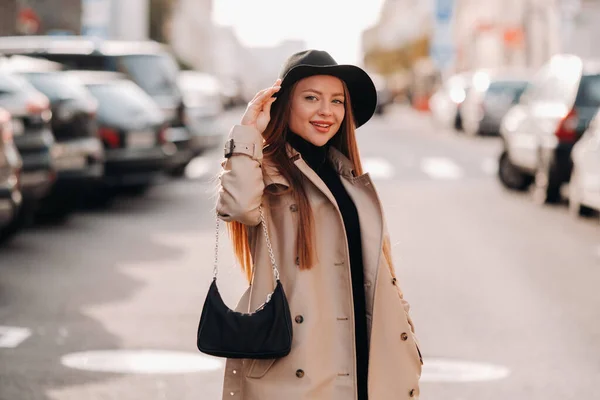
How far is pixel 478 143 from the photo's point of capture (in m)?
31.3

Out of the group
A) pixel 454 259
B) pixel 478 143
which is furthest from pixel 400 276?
pixel 478 143

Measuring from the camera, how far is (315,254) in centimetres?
337

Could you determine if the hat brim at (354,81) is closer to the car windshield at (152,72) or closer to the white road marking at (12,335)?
the white road marking at (12,335)

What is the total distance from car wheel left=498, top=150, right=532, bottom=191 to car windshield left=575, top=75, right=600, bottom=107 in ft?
7.61

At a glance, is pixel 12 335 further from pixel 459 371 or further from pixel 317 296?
pixel 317 296

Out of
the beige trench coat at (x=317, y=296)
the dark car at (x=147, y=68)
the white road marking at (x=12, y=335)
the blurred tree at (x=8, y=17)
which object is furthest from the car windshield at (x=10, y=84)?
the blurred tree at (x=8, y=17)

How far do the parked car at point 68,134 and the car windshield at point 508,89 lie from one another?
769 inches

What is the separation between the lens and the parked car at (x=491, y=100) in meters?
31.9

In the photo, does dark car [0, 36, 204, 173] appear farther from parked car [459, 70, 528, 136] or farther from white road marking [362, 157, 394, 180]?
parked car [459, 70, 528, 136]

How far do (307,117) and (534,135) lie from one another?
12036 mm

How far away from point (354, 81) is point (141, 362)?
10.9 feet

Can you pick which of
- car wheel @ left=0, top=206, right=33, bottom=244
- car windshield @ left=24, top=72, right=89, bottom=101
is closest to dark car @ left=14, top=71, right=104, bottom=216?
car windshield @ left=24, top=72, right=89, bottom=101

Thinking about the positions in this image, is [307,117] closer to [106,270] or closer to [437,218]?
[106,270]

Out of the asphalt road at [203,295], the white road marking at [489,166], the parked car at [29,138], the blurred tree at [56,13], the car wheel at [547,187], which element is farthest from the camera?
the blurred tree at [56,13]
